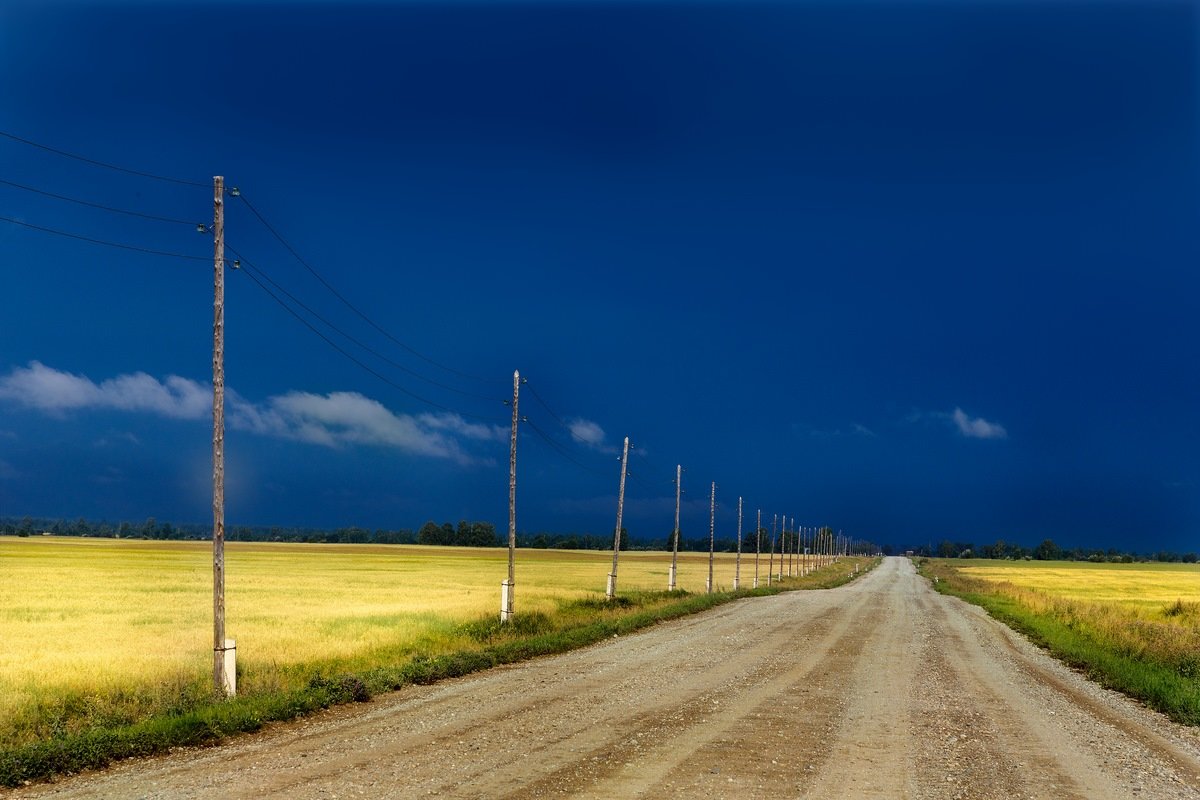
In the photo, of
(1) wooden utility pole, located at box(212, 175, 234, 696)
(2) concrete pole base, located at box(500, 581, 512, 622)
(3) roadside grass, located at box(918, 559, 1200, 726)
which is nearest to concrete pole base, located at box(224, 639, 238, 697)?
(1) wooden utility pole, located at box(212, 175, 234, 696)

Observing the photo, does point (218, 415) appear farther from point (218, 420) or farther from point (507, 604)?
point (507, 604)

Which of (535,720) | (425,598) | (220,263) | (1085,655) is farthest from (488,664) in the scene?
(425,598)

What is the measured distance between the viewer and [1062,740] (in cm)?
1367

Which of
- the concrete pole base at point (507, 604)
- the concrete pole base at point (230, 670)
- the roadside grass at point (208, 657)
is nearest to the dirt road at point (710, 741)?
the roadside grass at point (208, 657)

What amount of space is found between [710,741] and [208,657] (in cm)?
1404

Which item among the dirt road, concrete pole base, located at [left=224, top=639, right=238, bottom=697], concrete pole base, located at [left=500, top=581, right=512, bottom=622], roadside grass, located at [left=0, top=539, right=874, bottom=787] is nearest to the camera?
the dirt road

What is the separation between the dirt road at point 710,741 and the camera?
33.9 feet

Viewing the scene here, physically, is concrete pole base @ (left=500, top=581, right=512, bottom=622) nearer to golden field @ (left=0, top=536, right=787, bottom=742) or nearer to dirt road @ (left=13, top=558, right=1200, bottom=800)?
golden field @ (left=0, top=536, right=787, bottom=742)

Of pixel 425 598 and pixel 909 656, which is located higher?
pixel 909 656

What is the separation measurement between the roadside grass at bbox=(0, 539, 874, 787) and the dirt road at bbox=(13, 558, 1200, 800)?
25.2 inches

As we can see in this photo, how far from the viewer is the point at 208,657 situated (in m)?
21.7

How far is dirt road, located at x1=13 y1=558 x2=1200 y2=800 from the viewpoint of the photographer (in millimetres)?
10320

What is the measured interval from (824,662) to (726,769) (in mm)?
11993

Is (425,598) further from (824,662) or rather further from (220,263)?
(220,263)
